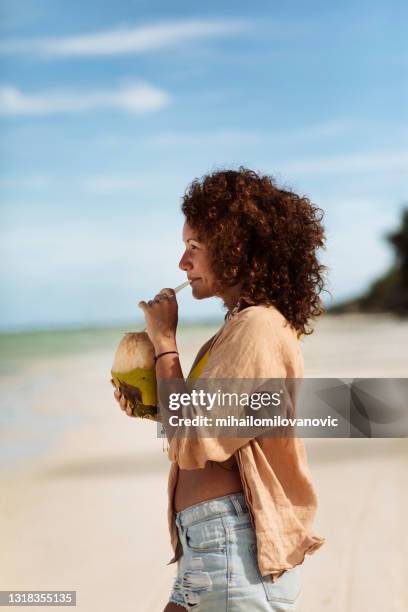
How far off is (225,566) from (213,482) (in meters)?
0.15

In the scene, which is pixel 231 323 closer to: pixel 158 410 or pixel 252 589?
pixel 158 410

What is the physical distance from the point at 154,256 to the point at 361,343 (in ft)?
70.2

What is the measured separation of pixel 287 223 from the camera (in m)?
1.84

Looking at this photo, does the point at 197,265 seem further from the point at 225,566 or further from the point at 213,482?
the point at 225,566

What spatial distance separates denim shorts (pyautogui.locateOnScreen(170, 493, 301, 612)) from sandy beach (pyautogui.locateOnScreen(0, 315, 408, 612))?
6.01ft

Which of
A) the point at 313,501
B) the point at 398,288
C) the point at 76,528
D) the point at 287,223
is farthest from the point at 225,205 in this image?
the point at 398,288

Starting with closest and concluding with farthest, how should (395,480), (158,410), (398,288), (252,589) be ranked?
1. (252,589)
2. (158,410)
3. (395,480)
4. (398,288)

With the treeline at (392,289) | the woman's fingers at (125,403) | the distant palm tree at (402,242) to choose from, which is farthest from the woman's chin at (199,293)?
the distant palm tree at (402,242)

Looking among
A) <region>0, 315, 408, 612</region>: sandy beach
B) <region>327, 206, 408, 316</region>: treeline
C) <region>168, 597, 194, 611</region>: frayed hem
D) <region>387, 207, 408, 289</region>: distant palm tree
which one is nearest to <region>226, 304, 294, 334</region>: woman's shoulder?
<region>168, 597, 194, 611</region>: frayed hem

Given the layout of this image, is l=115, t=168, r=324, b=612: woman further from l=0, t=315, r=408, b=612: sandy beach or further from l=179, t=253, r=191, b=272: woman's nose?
l=0, t=315, r=408, b=612: sandy beach

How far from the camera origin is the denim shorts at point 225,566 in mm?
1764

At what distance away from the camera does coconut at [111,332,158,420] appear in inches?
74.0

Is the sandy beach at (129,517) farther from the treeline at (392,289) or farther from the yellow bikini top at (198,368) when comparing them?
the treeline at (392,289)

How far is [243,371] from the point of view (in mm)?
1724
